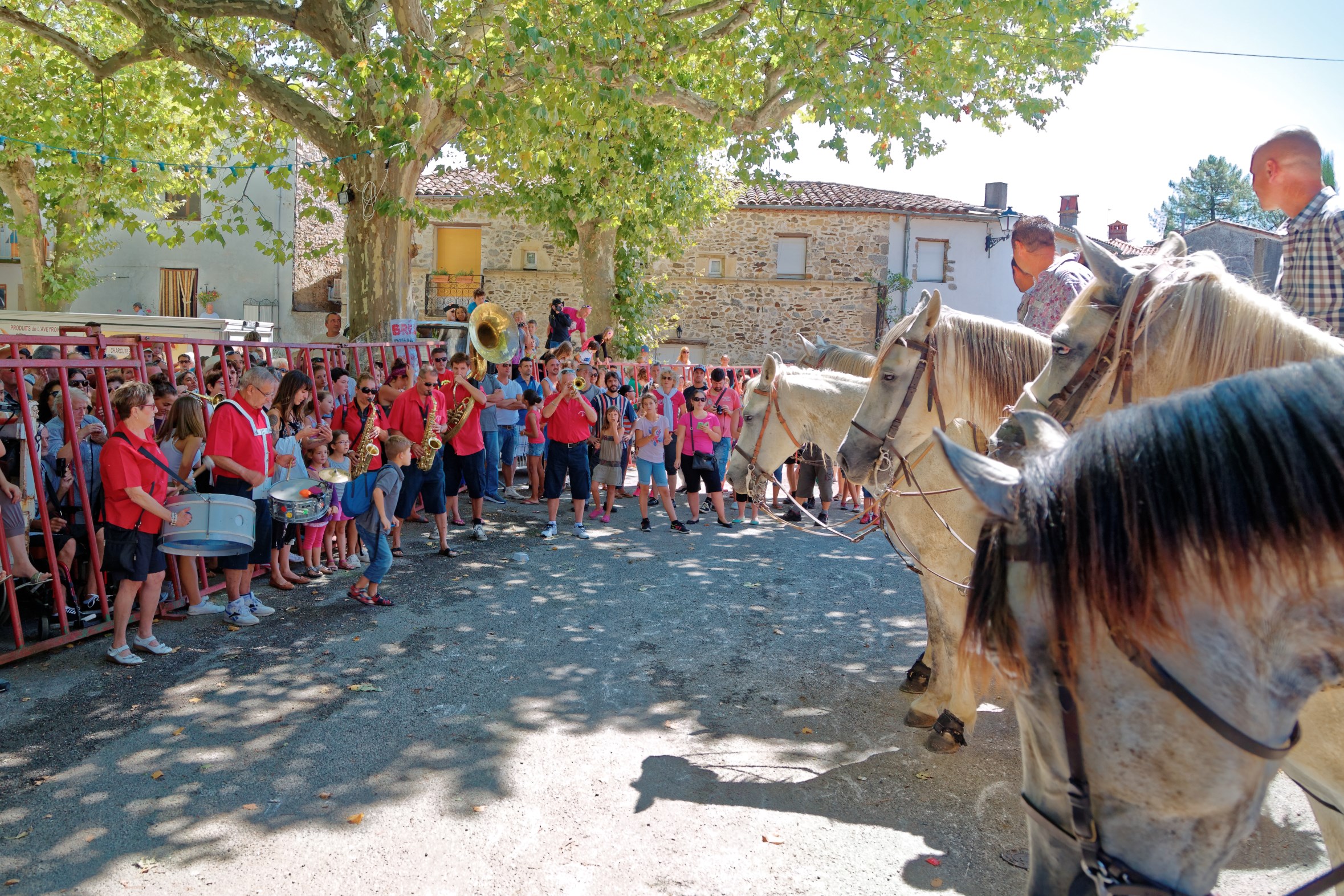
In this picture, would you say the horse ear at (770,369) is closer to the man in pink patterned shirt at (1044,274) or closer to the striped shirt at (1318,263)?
the man in pink patterned shirt at (1044,274)

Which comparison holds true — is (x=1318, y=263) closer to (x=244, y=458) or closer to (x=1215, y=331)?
(x=1215, y=331)

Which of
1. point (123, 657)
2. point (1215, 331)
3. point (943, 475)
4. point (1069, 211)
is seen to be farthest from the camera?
point (1069, 211)

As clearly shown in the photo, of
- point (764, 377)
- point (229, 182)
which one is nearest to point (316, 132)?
point (229, 182)

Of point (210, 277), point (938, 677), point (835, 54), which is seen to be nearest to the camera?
point (938, 677)

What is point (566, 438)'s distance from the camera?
1079 cm

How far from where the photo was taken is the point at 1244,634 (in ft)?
4.56

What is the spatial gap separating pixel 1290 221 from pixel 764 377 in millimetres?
3944

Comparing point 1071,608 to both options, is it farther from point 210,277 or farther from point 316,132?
point 210,277

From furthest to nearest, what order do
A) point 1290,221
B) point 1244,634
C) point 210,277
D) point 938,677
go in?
point 210,277 < point 938,677 < point 1290,221 < point 1244,634

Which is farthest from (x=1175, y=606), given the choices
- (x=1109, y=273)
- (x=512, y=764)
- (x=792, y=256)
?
(x=792, y=256)

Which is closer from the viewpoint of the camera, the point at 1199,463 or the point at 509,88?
the point at 1199,463

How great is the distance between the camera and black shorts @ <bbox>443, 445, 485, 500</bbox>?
33.8 ft

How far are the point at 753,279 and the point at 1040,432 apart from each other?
97.8 feet

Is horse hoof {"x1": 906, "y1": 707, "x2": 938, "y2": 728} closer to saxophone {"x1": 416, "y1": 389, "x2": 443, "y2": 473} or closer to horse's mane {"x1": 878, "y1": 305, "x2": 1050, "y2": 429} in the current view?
horse's mane {"x1": 878, "y1": 305, "x2": 1050, "y2": 429}
